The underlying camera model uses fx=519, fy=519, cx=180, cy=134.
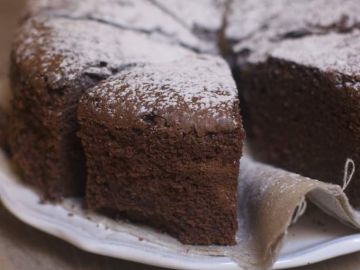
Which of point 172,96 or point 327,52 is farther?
point 327,52

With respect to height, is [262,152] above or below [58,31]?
below

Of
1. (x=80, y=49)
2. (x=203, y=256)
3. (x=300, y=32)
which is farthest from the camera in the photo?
(x=300, y=32)

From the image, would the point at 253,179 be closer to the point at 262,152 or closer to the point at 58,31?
the point at 262,152

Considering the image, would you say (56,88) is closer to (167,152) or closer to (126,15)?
(167,152)

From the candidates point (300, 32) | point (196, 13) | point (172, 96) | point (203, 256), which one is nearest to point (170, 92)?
point (172, 96)

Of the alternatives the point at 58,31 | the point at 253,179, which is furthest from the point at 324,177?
the point at 58,31

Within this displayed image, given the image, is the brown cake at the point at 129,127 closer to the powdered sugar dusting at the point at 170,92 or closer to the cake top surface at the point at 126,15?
the powdered sugar dusting at the point at 170,92

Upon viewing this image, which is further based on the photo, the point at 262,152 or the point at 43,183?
the point at 262,152

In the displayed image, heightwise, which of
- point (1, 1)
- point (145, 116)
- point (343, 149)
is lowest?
point (1, 1)

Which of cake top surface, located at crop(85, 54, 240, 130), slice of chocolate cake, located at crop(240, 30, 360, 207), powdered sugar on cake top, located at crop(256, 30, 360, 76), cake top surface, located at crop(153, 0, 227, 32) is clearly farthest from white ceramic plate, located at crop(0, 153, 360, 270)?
cake top surface, located at crop(153, 0, 227, 32)
